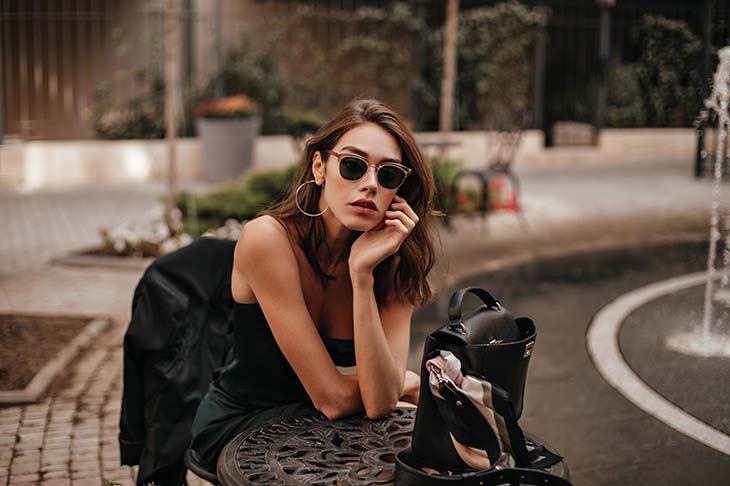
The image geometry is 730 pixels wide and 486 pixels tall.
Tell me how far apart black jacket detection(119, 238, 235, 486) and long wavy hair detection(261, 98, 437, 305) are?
0.37 m

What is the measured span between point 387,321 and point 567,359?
3.42 m

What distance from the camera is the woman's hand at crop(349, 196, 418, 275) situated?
2873mm

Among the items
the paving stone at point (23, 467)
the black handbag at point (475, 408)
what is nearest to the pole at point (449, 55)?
the paving stone at point (23, 467)

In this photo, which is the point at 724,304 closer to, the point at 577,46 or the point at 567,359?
the point at 567,359

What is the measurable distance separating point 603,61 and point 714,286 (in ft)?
31.5

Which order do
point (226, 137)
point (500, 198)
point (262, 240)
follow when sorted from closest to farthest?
1. point (262, 240)
2. point (500, 198)
3. point (226, 137)

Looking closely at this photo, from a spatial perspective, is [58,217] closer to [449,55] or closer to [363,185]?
[449,55]

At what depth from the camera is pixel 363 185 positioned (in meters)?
2.86

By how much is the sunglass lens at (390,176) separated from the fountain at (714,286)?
13.4 ft

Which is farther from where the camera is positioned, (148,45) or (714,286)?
(148,45)

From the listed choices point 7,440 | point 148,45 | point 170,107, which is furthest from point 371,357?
point 148,45

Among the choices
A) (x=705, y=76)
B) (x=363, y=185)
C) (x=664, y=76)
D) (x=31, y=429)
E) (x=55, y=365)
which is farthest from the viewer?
(x=664, y=76)

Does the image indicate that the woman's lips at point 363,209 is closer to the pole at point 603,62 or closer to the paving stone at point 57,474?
the paving stone at point 57,474

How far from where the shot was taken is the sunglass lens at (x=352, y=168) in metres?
2.85
